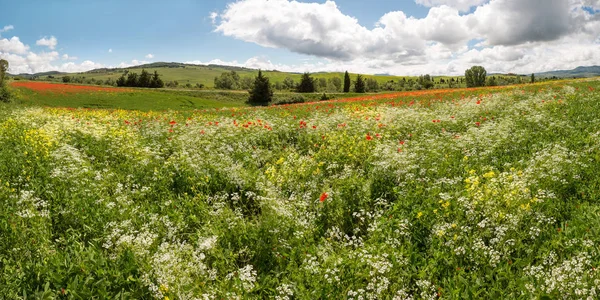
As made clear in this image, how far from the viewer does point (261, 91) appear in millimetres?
61156

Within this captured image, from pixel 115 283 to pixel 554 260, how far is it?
5635 mm

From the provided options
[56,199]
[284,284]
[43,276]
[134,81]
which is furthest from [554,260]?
[134,81]

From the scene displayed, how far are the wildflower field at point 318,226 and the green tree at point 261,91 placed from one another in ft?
174

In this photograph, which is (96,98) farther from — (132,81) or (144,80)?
(132,81)

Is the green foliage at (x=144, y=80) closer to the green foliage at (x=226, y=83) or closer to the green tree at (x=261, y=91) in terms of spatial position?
the green foliage at (x=226, y=83)

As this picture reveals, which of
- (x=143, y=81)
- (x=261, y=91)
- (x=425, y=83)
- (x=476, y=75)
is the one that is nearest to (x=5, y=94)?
(x=261, y=91)

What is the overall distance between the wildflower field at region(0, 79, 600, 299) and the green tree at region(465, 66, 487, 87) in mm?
102225

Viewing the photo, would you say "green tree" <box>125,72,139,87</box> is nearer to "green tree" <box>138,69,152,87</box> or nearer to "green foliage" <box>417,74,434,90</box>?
"green tree" <box>138,69,152,87</box>

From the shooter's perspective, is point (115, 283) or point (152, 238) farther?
point (152, 238)

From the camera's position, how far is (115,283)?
13.9 feet

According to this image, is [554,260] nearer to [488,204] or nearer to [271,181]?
[488,204]

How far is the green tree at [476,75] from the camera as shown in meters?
97.2

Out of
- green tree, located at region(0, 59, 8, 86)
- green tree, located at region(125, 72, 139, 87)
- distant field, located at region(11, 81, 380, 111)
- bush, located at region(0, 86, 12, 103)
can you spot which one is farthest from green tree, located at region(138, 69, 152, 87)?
bush, located at region(0, 86, 12, 103)

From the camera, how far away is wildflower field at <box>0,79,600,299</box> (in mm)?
4094
